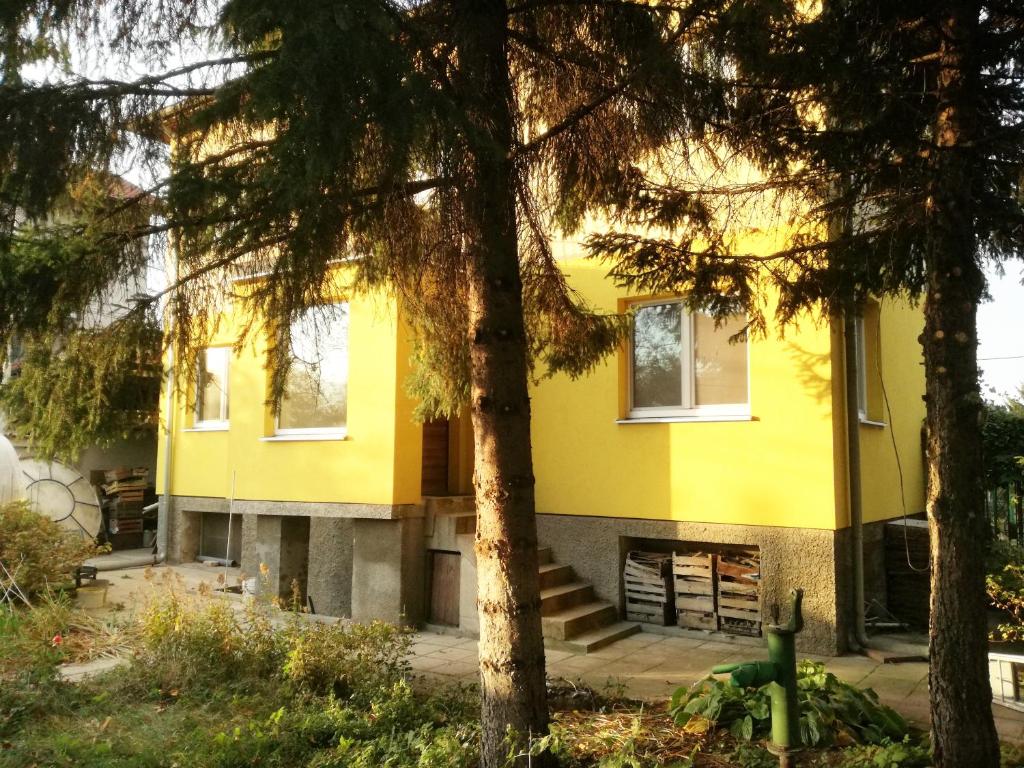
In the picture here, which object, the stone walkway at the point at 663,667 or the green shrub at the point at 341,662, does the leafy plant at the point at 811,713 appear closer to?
the stone walkway at the point at 663,667

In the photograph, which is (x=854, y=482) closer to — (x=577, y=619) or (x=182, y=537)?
(x=577, y=619)

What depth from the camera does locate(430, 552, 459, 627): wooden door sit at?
856 centimetres

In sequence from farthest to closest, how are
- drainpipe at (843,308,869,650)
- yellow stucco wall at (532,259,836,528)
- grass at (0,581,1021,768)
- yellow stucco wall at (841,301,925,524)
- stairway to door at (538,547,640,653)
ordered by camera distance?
yellow stucco wall at (841,301,925,524)
stairway to door at (538,547,640,653)
yellow stucco wall at (532,259,836,528)
drainpipe at (843,308,869,650)
grass at (0,581,1021,768)

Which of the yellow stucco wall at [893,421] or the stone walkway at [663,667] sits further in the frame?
the yellow stucco wall at [893,421]

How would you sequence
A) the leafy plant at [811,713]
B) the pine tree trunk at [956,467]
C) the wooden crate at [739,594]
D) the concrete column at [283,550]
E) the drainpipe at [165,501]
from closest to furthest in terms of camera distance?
the pine tree trunk at [956,467] < the leafy plant at [811,713] < the wooden crate at [739,594] < the concrete column at [283,550] < the drainpipe at [165,501]

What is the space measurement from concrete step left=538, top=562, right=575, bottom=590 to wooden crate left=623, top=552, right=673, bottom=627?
0.60 metres

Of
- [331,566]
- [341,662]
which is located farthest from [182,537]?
[341,662]

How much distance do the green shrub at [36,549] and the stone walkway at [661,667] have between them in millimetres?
2488

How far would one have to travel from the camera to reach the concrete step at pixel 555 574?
26.5ft

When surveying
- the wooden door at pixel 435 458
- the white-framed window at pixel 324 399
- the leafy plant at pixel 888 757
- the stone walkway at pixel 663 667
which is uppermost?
the white-framed window at pixel 324 399

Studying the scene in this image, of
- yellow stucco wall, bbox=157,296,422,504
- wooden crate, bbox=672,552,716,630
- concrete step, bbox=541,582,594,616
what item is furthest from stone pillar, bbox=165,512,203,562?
wooden crate, bbox=672,552,716,630

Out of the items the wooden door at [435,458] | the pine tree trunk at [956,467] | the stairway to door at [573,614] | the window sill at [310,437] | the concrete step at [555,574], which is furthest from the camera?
the wooden door at [435,458]

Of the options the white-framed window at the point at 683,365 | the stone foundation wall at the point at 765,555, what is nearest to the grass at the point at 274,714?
the stone foundation wall at the point at 765,555

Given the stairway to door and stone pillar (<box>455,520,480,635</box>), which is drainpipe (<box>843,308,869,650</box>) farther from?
stone pillar (<box>455,520,480,635</box>)
